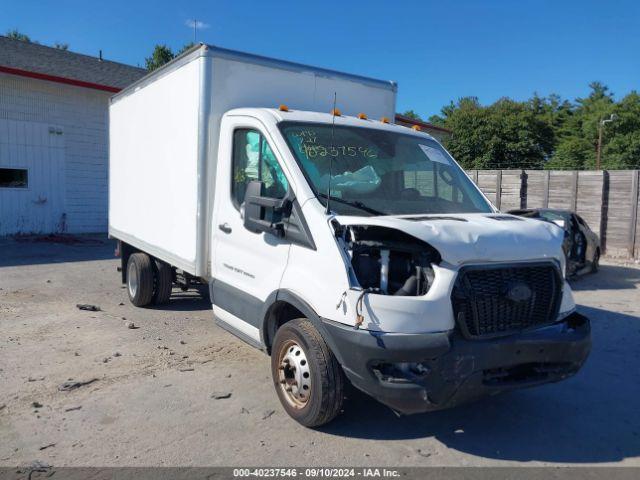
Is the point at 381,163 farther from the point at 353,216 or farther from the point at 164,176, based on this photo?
the point at 164,176

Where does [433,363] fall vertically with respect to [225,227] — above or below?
below

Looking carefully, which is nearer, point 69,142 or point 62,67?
point 69,142

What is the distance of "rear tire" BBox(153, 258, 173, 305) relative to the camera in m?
7.45

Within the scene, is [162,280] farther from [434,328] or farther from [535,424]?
[535,424]

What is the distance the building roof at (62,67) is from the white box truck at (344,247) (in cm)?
1094

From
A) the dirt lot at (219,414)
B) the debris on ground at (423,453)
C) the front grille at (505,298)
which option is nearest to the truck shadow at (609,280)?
the dirt lot at (219,414)

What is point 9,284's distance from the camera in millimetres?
9133

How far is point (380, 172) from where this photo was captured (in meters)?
4.81

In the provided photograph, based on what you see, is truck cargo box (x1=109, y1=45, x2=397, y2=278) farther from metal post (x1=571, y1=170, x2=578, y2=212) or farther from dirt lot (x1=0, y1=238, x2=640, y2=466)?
metal post (x1=571, y1=170, x2=578, y2=212)

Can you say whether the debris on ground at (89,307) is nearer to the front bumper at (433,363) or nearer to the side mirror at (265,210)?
the side mirror at (265,210)

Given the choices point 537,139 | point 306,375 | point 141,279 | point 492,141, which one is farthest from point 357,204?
point 537,139

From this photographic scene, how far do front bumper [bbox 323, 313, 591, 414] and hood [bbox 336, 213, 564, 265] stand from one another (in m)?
0.53

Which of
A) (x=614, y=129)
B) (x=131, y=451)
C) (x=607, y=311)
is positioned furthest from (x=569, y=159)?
(x=131, y=451)

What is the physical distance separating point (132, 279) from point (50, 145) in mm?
10099
